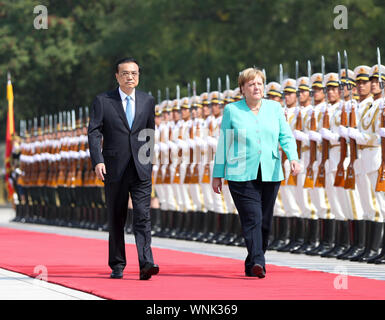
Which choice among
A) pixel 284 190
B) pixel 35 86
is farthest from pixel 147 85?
pixel 284 190

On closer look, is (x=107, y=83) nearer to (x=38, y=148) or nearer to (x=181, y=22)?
(x=181, y=22)

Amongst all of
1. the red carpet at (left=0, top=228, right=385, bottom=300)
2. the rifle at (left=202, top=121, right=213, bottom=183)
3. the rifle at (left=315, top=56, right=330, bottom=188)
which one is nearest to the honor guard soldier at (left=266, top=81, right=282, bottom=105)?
the rifle at (left=315, top=56, right=330, bottom=188)

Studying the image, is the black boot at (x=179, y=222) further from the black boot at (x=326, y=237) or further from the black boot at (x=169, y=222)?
the black boot at (x=326, y=237)

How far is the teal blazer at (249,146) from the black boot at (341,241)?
3.28m

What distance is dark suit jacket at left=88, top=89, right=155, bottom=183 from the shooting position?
34.9 feet

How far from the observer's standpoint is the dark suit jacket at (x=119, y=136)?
10633 millimetres

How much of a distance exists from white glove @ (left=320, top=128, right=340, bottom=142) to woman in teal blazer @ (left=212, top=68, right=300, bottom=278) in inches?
120

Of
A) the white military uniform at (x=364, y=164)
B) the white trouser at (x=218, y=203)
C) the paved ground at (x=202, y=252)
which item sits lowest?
the paved ground at (x=202, y=252)

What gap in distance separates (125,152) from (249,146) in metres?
1.01

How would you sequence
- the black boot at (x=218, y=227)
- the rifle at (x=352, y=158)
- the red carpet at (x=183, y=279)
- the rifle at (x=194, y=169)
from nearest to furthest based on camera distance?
1. the red carpet at (x=183, y=279)
2. the rifle at (x=352, y=158)
3. the black boot at (x=218, y=227)
4. the rifle at (x=194, y=169)

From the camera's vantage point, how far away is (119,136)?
35.0 feet

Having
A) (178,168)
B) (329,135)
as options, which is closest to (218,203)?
(178,168)

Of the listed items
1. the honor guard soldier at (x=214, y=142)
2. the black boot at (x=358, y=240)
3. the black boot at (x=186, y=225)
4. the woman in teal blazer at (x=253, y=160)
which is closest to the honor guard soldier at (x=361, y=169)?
the black boot at (x=358, y=240)

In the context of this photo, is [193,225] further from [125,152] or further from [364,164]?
[125,152]
